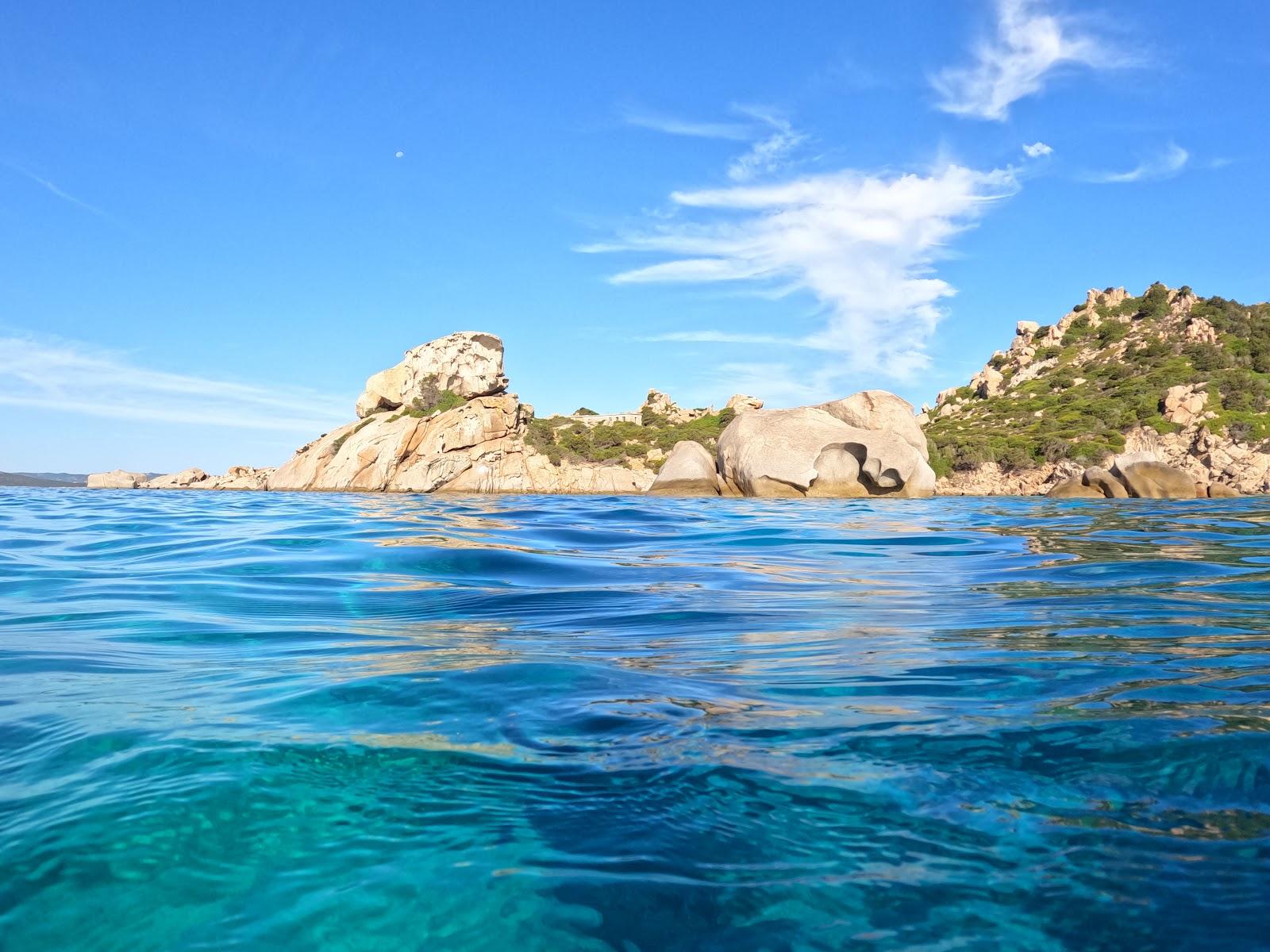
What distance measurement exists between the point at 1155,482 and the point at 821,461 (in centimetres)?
1006

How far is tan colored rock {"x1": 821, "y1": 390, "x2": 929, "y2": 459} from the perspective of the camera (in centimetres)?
2986

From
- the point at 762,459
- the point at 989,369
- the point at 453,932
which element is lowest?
the point at 453,932

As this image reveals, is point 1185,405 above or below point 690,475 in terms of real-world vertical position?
above

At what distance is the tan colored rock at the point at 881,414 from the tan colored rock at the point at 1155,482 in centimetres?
713

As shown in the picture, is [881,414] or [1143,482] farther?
[881,414]

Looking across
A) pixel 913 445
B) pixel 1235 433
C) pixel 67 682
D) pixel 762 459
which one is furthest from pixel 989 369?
pixel 67 682

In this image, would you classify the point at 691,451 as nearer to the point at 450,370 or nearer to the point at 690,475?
the point at 690,475

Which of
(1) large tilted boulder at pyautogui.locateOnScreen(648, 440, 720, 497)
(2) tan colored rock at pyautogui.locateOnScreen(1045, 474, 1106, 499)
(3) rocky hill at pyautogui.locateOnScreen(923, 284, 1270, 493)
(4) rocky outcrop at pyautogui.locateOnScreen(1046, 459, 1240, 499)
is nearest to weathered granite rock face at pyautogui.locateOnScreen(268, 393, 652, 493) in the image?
(1) large tilted boulder at pyautogui.locateOnScreen(648, 440, 720, 497)

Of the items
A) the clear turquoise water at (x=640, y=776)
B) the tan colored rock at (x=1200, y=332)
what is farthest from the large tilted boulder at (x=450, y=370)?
the tan colored rock at (x=1200, y=332)

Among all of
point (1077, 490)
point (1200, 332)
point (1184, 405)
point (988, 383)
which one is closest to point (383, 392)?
point (1077, 490)

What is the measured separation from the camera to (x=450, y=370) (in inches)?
1770

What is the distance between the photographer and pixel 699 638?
400 centimetres

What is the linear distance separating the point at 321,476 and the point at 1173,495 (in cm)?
3810

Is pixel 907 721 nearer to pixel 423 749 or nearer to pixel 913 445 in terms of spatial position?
pixel 423 749
